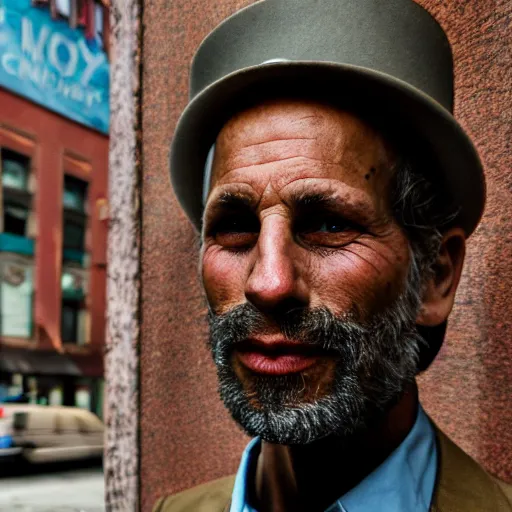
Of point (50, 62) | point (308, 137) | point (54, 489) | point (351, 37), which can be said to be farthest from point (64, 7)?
point (308, 137)

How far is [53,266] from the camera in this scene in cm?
1416

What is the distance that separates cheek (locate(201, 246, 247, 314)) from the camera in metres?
1.36

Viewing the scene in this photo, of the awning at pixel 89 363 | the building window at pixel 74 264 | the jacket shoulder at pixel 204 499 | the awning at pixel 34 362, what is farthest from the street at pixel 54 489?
the building window at pixel 74 264

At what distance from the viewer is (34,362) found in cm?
1405

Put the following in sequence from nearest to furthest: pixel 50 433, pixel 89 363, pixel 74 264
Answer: pixel 50 433 < pixel 74 264 < pixel 89 363

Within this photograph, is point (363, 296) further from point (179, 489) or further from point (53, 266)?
point (53, 266)

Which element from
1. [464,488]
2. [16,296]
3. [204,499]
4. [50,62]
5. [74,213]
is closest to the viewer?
[464,488]

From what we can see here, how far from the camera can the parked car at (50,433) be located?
877cm

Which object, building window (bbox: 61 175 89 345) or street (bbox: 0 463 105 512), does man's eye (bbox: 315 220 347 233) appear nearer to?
street (bbox: 0 463 105 512)

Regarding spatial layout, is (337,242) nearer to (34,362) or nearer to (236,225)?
(236,225)

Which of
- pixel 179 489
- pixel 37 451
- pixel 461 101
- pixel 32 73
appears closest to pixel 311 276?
pixel 461 101

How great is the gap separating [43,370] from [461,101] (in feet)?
46.3

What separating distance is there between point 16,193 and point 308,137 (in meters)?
13.1

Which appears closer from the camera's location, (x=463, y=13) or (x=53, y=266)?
(x=463, y=13)
